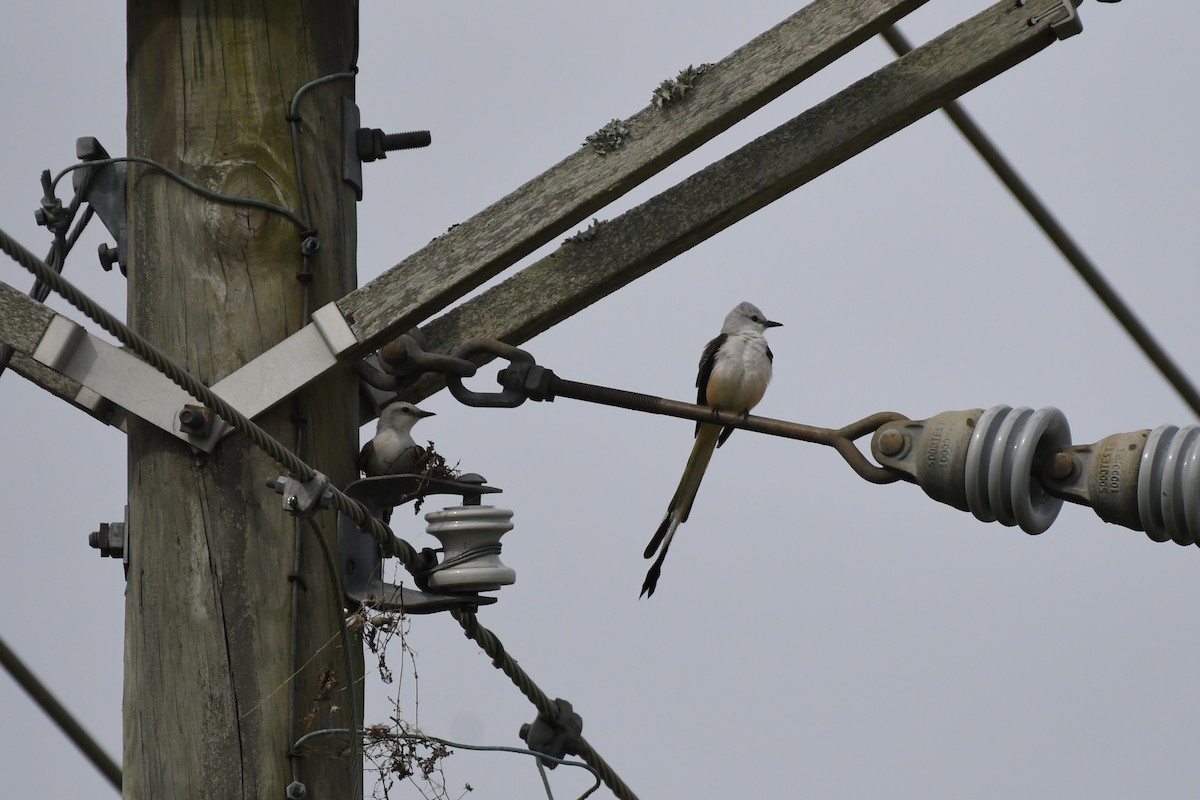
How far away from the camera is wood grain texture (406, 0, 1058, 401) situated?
3.02m

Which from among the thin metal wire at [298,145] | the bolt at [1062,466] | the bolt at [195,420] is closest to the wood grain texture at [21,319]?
the bolt at [195,420]

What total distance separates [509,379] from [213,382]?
0.63m

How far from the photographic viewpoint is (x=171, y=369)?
111 inches

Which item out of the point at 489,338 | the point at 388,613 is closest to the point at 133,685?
the point at 388,613

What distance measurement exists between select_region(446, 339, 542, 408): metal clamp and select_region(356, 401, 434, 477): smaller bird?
0.11 meters

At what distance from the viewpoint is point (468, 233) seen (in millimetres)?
3184

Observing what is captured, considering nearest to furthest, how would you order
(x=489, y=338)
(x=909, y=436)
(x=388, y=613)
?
(x=909, y=436) < (x=388, y=613) < (x=489, y=338)

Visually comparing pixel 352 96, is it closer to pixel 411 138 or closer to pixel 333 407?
pixel 411 138

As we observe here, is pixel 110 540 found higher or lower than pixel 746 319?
lower

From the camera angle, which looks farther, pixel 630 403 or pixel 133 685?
pixel 630 403

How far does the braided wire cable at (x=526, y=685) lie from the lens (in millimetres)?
3229

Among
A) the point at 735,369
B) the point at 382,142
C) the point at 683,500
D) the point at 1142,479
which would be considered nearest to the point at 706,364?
the point at 735,369

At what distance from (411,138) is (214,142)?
49cm

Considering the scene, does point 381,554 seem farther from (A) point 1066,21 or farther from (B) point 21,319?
(A) point 1066,21
